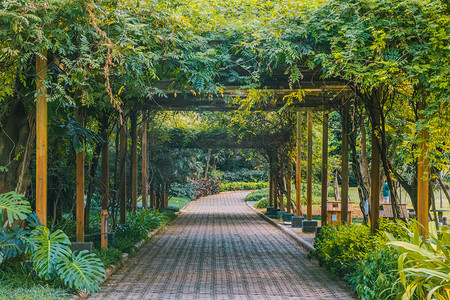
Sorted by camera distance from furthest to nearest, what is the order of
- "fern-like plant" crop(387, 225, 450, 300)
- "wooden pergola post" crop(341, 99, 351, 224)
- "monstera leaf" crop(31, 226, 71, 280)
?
"wooden pergola post" crop(341, 99, 351, 224) < "monstera leaf" crop(31, 226, 71, 280) < "fern-like plant" crop(387, 225, 450, 300)

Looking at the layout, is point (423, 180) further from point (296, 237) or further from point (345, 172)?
point (296, 237)

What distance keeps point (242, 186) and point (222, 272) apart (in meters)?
37.3

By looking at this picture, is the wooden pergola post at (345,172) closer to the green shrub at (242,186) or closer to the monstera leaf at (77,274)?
the monstera leaf at (77,274)

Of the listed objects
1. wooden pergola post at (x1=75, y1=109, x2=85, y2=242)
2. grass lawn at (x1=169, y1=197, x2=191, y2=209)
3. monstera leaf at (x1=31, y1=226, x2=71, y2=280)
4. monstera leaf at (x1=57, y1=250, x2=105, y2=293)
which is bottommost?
grass lawn at (x1=169, y1=197, x2=191, y2=209)

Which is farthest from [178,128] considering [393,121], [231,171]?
[231,171]

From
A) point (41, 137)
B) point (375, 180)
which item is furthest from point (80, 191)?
point (375, 180)

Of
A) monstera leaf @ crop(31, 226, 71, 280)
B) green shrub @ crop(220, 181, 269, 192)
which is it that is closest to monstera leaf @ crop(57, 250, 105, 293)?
monstera leaf @ crop(31, 226, 71, 280)

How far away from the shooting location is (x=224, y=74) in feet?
24.9

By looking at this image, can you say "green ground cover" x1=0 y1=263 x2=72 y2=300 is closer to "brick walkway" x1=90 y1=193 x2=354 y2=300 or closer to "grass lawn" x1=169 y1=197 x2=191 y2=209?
"brick walkway" x1=90 y1=193 x2=354 y2=300

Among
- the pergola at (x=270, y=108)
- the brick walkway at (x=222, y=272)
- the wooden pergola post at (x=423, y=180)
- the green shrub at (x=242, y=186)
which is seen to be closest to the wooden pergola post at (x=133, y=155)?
the pergola at (x=270, y=108)

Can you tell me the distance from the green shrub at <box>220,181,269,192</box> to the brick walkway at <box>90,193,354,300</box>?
31.3m

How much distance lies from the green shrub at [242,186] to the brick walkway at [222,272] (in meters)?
31.3

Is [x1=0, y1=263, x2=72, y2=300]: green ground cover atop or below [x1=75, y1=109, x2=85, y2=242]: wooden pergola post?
below

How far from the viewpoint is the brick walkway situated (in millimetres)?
6523
